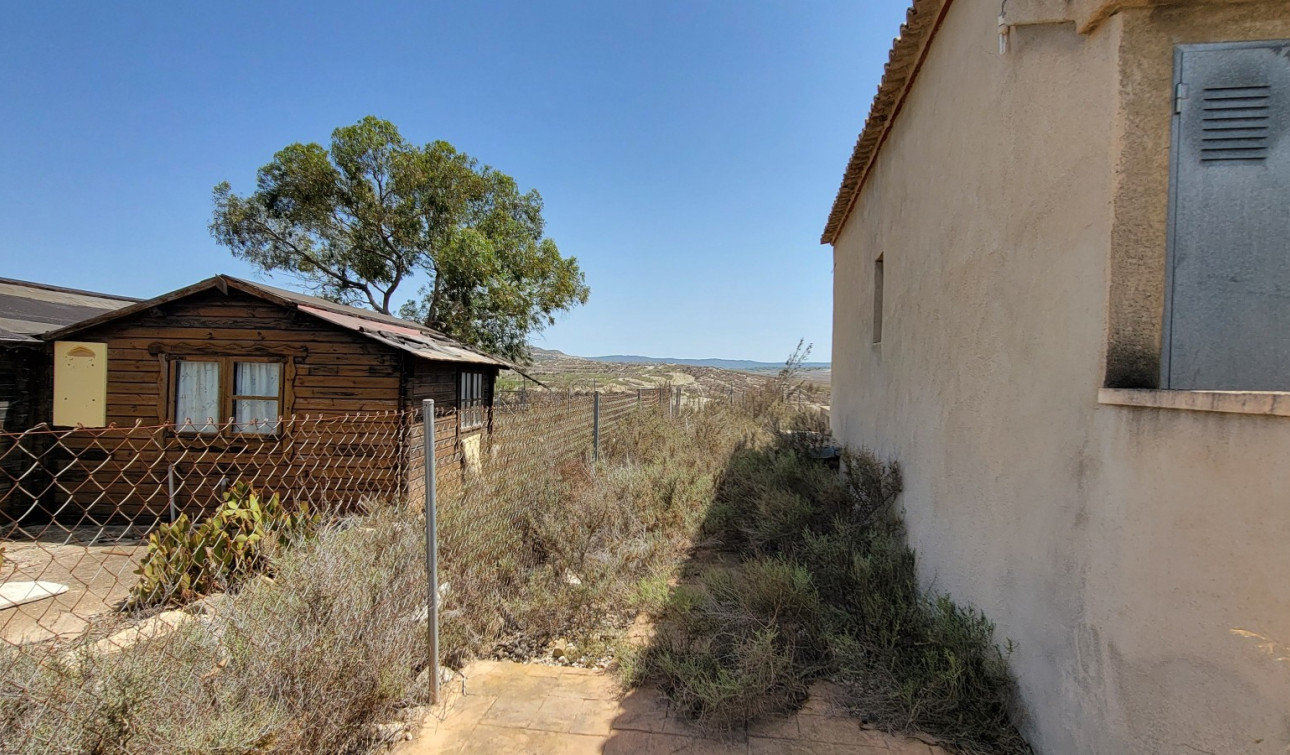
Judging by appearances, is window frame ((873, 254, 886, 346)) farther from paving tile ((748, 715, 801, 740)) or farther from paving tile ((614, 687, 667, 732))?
paving tile ((614, 687, 667, 732))

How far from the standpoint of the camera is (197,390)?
7.45 metres

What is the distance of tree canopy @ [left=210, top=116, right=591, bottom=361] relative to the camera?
15828 mm

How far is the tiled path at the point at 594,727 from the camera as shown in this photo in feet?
8.04

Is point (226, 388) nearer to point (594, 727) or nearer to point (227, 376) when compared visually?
point (227, 376)

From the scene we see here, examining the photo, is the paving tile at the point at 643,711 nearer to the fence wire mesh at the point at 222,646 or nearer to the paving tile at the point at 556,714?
the paving tile at the point at 556,714

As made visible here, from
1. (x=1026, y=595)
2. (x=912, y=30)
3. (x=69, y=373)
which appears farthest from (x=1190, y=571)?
(x=69, y=373)

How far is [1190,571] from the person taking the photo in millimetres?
1676

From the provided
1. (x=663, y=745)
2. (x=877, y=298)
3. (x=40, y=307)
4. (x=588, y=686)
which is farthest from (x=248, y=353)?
(x=877, y=298)

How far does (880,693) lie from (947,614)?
643mm

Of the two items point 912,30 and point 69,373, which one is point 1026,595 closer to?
point 912,30

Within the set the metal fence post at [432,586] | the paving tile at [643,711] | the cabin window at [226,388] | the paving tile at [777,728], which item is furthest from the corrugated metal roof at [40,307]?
the paving tile at [777,728]

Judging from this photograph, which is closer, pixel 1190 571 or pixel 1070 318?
pixel 1190 571

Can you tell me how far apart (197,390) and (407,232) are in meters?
10.3

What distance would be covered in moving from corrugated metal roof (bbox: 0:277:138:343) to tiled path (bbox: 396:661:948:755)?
9.25 m
